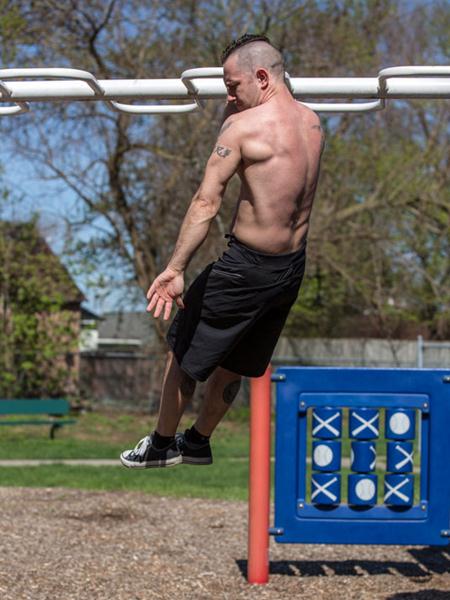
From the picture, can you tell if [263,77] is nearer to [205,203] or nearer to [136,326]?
[205,203]

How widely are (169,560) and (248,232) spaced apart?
12.6 feet

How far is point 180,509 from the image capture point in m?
8.99

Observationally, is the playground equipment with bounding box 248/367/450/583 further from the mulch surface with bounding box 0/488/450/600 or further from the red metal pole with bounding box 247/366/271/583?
the mulch surface with bounding box 0/488/450/600

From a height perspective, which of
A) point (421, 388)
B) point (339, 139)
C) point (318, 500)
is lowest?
point (318, 500)

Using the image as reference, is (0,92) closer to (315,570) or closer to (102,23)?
(315,570)

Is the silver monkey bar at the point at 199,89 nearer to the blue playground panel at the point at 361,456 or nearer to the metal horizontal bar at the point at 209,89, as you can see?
the metal horizontal bar at the point at 209,89

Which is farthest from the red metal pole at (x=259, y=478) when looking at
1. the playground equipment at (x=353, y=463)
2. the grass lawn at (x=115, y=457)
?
the grass lawn at (x=115, y=457)

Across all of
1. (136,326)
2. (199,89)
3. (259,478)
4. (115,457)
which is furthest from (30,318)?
(199,89)

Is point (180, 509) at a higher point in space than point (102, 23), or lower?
lower

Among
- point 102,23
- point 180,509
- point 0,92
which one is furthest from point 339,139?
point 0,92

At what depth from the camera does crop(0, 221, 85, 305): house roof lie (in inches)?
789

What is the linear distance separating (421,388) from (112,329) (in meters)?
29.5

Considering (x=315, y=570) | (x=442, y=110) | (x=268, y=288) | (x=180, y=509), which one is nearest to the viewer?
(x=268, y=288)

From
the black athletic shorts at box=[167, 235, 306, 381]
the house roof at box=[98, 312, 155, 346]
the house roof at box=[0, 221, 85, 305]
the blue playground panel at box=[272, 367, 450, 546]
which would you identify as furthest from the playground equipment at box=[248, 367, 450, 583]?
the house roof at box=[0, 221, 85, 305]
